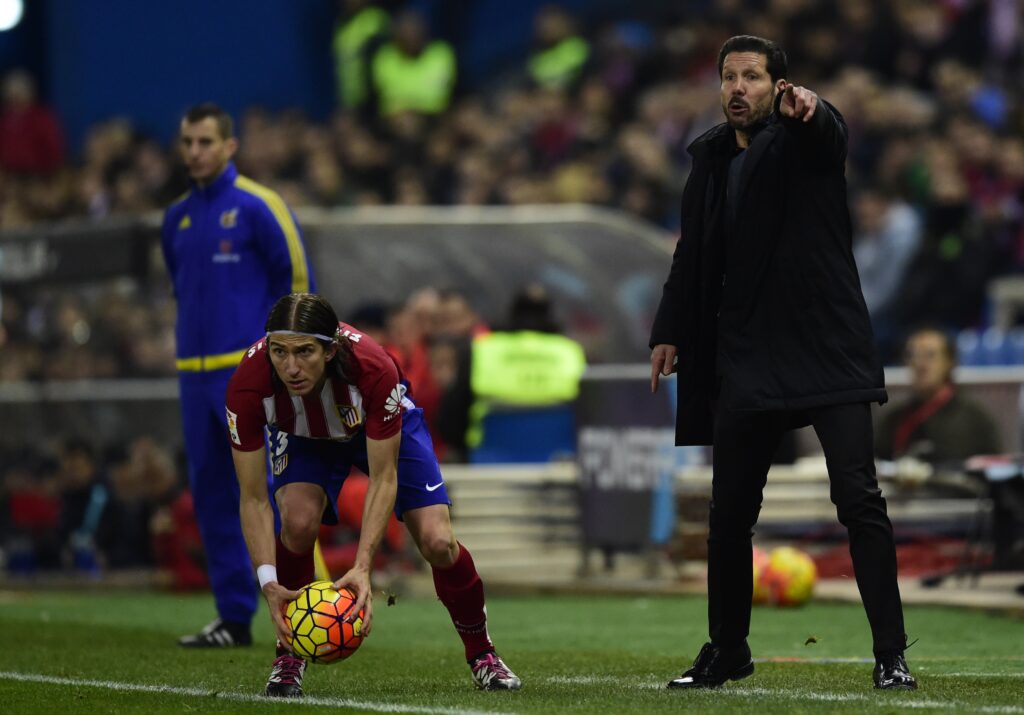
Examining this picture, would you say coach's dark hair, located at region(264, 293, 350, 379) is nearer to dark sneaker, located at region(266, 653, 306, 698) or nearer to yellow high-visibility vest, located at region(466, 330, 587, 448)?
dark sneaker, located at region(266, 653, 306, 698)

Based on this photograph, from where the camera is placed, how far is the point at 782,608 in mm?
12422

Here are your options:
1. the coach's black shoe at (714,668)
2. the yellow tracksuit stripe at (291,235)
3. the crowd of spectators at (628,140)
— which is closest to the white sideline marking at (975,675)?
the coach's black shoe at (714,668)

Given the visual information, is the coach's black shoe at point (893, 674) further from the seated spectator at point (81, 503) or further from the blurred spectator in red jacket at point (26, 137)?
the blurred spectator in red jacket at point (26, 137)

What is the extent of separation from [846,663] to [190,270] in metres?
3.75

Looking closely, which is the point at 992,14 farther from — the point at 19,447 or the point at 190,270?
the point at 190,270

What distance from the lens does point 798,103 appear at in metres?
6.99

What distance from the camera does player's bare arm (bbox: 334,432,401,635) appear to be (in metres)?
7.06

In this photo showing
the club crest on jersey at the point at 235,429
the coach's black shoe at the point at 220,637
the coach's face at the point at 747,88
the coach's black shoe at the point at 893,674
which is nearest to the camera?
the coach's black shoe at the point at 893,674

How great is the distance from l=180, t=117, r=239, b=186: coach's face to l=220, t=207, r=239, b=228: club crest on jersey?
0.22 metres

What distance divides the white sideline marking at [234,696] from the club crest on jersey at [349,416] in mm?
959

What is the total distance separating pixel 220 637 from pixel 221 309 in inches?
61.0

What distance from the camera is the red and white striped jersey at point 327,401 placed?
7.37m

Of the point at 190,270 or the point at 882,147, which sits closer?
the point at 190,270

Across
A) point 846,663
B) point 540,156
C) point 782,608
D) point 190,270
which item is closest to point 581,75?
point 540,156
